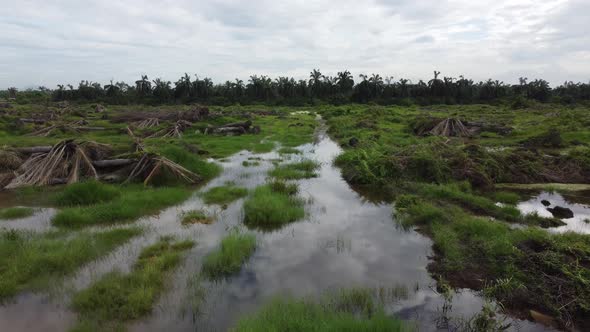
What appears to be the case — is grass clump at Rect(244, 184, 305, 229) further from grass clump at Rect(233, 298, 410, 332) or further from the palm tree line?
the palm tree line

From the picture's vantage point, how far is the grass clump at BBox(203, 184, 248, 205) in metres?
10.6

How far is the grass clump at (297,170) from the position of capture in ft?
44.3

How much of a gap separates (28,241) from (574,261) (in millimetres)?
11053

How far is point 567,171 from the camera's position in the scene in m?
13.1

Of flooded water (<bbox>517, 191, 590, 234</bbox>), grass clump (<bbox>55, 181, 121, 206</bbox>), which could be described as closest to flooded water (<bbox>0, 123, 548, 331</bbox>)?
grass clump (<bbox>55, 181, 121, 206</bbox>)

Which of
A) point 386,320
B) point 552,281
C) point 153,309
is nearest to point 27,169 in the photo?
point 153,309

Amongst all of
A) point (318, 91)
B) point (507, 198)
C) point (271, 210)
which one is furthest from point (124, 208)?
point (318, 91)

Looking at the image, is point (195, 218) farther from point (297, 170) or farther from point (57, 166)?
point (57, 166)

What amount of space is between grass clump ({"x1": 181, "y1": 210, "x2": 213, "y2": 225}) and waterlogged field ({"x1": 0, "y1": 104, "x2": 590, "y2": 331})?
0.05 m

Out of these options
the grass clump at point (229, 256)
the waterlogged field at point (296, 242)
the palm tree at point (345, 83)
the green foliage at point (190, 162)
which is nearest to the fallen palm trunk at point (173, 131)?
the waterlogged field at point (296, 242)

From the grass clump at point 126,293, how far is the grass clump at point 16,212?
505cm

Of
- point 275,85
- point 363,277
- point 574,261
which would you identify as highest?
point 275,85

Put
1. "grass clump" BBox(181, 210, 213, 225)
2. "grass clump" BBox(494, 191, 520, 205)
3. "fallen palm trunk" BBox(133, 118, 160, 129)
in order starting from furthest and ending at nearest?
"fallen palm trunk" BBox(133, 118, 160, 129), "grass clump" BBox(494, 191, 520, 205), "grass clump" BBox(181, 210, 213, 225)

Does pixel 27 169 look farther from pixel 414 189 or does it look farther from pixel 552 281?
pixel 552 281
